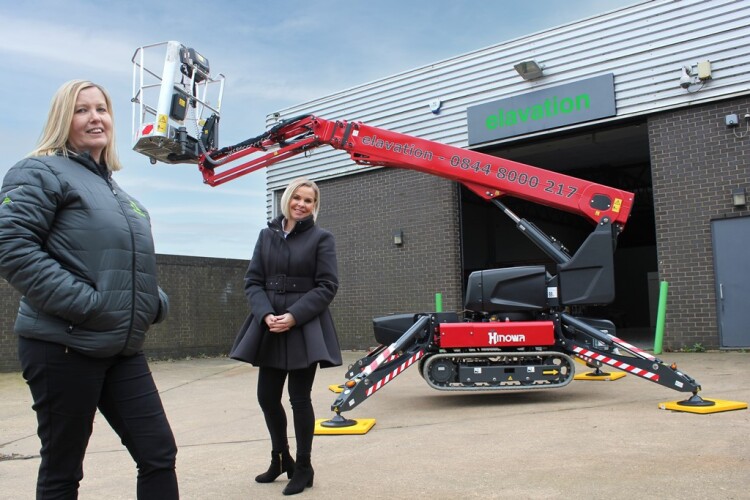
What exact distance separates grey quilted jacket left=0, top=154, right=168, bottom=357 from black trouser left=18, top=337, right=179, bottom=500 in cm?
7

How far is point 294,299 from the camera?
3.84m

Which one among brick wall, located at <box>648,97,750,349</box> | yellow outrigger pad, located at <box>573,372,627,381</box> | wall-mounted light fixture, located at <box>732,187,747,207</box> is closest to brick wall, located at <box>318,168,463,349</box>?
brick wall, located at <box>648,97,750,349</box>

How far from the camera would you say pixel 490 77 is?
516 inches

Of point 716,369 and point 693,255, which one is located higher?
point 693,255

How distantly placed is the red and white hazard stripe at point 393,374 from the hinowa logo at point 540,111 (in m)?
7.12

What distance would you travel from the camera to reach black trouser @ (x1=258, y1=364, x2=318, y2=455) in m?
3.72

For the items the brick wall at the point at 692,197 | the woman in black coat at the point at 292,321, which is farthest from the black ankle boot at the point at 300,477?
the brick wall at the point at 692,197

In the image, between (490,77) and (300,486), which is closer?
(300,486)

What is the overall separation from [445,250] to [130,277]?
11421 mm

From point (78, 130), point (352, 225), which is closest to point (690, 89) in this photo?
point (352, 225)

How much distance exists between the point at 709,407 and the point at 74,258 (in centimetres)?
550

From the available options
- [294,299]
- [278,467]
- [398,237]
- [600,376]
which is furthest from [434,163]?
[398,237]

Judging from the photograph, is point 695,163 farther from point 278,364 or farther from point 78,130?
point 78,130

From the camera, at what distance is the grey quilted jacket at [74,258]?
2193 millimetres
